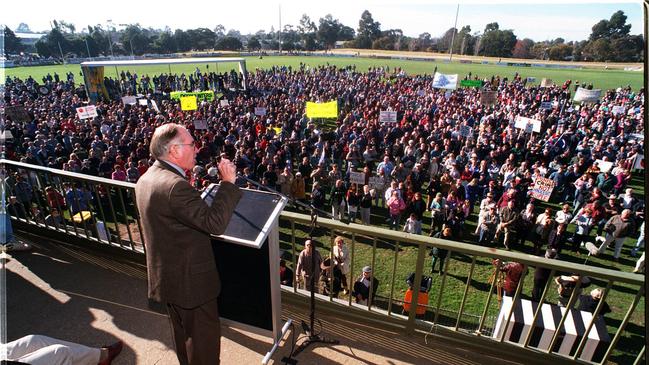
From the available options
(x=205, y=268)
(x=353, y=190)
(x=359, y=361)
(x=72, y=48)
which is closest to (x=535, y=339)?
(x=359, y=361)

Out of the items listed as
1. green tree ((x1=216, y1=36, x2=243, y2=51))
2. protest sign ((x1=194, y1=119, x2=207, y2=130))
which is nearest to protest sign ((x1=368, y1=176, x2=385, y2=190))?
protest sign ((x1=194, y1=119, x2=207, y2=130))

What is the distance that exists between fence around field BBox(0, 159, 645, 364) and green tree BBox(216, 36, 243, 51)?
113 meters

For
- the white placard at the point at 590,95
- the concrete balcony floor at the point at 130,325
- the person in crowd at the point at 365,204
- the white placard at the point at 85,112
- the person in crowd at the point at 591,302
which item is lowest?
the person in crowd at the point at 365,204

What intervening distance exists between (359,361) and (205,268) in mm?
2027

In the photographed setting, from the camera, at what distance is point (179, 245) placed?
2.51 metres

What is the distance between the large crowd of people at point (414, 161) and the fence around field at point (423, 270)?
0.57m

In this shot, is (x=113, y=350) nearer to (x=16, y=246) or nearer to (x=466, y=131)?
(x=16, y=246)

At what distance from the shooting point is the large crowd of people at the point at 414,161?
35.2 ft

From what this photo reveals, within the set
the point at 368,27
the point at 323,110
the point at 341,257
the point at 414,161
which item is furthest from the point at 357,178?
the point at 368,27

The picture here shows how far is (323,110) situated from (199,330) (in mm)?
16552

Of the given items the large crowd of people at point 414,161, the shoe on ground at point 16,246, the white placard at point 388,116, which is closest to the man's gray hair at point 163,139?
the large crowd of people at point 414,161

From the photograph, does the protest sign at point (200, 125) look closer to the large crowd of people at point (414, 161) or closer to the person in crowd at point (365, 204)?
the large crowd of people at point (414, 161)

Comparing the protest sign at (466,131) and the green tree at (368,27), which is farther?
the green tree at (368,27)

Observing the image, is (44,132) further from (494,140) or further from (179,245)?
(494,140)
